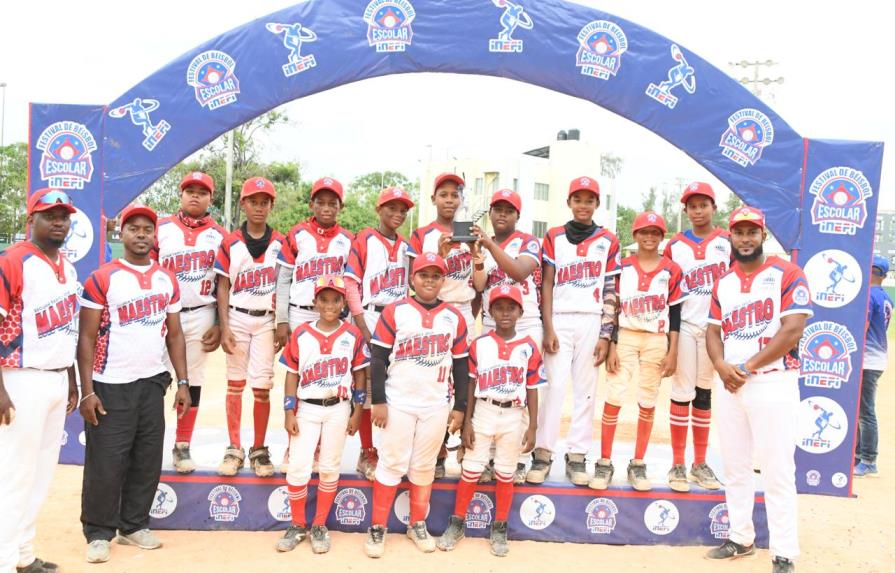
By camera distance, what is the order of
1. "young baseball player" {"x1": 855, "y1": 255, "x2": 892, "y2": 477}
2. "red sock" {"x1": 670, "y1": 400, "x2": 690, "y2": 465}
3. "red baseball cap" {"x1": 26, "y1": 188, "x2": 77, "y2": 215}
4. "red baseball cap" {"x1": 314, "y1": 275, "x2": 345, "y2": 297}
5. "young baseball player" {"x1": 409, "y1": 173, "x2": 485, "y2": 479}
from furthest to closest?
"young baseball player" {"x1": 855, "y1": 255, "x2": 892, "y2": 477}
"red sock" {"x1": 670, "y1": 400, "x2": 690, "y2": 465}
"young baseball player" {"x1": 409, "y1": 173, "x2": 485, "y2": 479}
"red baseball cap" {"x1": 314, "y1": 275, "x2": 345, "y2": 297}
"red baseball cap" {"x1": 26, "y1": 188, "x2": 77, "y2": 215}

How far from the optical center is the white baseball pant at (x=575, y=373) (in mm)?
5203

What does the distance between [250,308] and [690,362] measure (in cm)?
329

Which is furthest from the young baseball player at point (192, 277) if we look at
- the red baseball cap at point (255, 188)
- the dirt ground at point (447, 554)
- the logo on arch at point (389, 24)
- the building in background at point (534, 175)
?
the building in background at point (534, 175)

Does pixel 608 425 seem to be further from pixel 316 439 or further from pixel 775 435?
pixel 316 439

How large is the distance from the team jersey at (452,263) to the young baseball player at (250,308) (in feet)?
3.37

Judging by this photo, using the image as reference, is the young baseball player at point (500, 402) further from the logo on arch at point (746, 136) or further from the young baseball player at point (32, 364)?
the young baseball player at point (32, 364)

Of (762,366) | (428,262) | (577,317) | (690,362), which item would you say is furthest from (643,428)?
(428,262)

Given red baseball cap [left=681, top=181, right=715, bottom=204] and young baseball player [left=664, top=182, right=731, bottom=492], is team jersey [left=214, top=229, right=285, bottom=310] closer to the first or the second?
young baseball player [left=664, top=182, right=731, bottom=492]

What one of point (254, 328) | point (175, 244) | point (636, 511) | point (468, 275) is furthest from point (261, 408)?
point (636, 511)

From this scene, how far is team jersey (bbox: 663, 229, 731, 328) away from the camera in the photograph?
5328mm

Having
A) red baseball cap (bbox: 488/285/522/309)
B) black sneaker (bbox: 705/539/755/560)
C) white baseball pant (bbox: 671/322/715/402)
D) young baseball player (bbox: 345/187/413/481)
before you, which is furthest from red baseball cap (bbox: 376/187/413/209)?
black sneaker (bbox: 705/539/755/560)

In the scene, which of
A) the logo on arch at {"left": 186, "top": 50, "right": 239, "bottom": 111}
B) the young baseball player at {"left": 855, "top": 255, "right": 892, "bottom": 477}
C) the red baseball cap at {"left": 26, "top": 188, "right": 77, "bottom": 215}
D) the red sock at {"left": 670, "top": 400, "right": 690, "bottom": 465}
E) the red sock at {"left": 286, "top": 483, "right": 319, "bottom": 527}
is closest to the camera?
the red baseball cap at {"left": 26, "top": 188, "right": 77, "bottom": 215}

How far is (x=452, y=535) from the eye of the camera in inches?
196

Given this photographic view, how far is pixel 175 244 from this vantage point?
17.3ft
